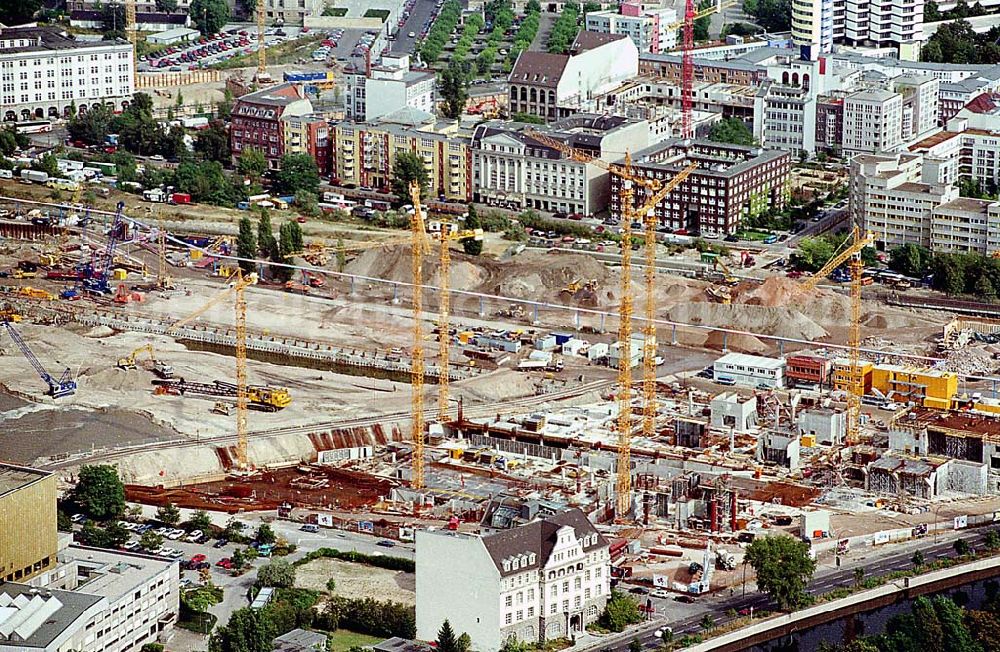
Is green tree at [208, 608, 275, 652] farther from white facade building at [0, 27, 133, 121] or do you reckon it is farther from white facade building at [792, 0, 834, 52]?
white facade building at [792, 0, 834, 52]

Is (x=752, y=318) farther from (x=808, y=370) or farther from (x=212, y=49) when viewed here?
(x=212, y=49)

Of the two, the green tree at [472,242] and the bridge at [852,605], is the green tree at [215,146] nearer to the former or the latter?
the green tree at [472,242]

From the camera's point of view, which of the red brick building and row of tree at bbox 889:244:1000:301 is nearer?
the red brick building

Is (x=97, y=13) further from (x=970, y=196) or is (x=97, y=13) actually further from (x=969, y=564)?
(x=969, y=564)

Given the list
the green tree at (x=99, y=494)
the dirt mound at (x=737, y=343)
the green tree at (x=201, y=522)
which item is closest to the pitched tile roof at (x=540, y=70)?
the dirt mound at (x=737, y=343)

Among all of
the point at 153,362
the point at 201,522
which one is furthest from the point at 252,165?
the point at 201,522

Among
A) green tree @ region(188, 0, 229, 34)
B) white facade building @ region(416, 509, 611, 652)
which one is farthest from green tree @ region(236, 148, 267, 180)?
white facade building @ region(416, 509, 611, 652)
